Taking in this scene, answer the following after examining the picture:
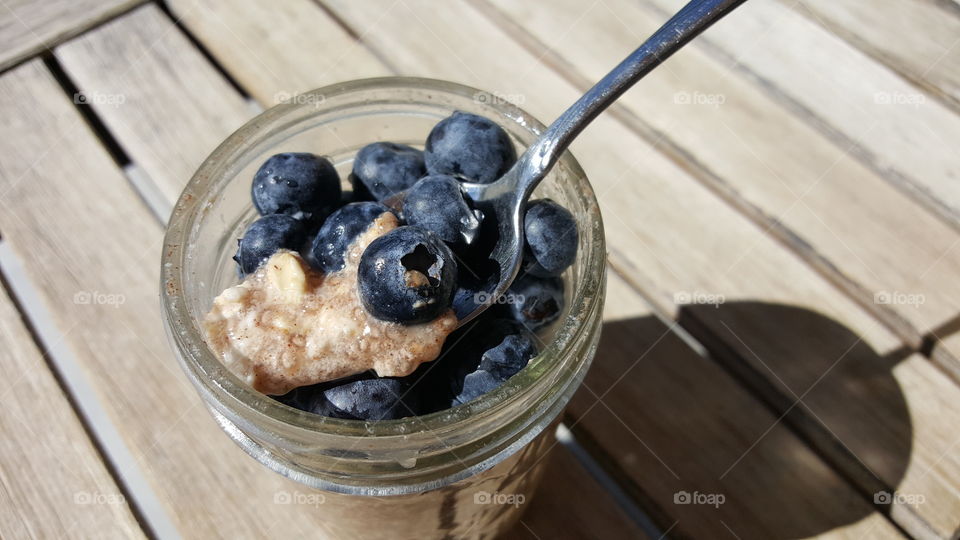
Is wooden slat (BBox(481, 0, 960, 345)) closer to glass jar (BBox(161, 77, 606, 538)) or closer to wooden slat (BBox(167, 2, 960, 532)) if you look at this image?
wooden slat (BBox(167, 2, 960, 532))

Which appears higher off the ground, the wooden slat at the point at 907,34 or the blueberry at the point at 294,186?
the wooden slat at the point at 907,34

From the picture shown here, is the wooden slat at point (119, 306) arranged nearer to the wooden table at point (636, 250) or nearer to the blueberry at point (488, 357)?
the wooden table at point (636, 250)

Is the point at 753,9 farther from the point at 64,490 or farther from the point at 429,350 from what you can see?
the point at 64,490

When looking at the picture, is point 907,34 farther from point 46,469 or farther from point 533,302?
point 46,469

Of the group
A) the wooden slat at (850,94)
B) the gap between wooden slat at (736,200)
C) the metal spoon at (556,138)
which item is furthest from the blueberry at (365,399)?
the wooden slat at (850,94)

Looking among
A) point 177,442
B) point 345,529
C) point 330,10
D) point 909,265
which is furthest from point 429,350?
point 330,10

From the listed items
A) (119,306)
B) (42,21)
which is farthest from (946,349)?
(42,21)

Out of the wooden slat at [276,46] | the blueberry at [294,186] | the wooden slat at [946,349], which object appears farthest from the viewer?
the wooden slat at [276,46]

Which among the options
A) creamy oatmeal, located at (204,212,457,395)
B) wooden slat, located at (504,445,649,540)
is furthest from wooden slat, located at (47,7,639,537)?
creamy oatmeal, located at (204,212,457,395)
